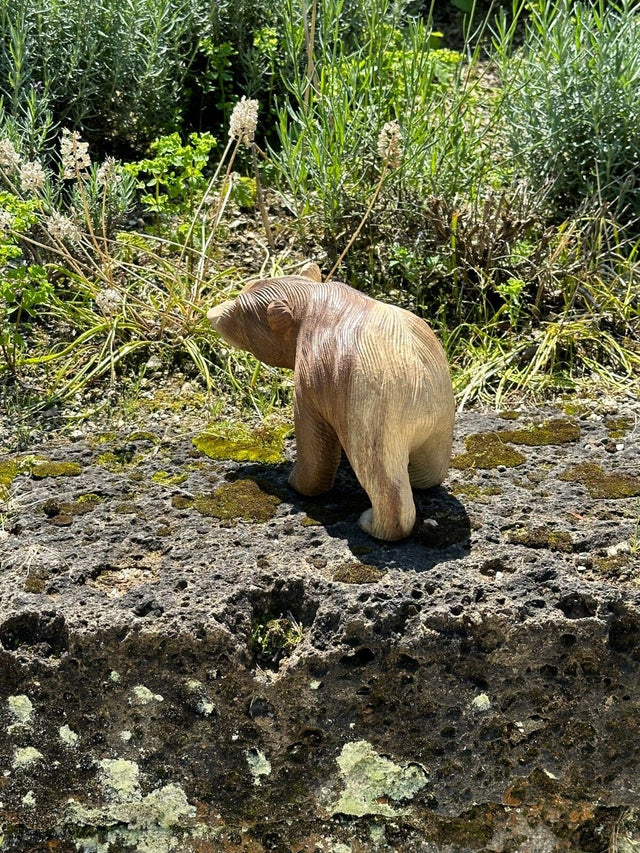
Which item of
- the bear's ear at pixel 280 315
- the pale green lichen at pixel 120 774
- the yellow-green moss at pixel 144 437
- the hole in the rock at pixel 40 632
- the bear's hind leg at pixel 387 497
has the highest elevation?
the bear's ear at pixel 280 315

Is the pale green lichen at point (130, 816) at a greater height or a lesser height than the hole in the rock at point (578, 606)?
lesser

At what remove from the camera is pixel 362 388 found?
2.41 metres

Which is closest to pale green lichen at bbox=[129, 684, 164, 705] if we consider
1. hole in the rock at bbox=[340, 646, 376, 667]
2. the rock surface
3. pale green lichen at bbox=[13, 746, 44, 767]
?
the rock surface

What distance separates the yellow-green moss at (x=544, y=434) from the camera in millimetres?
3037

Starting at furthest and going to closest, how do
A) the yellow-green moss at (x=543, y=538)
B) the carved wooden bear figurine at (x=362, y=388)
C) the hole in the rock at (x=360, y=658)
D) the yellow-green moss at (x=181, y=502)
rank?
the yellow-green moss at (x=181, y=502) < the yellow-green moss at (x=543, y=538) < the carved wooden bear figurine at (x=362, y=388) < the hole in the rock at (x=360, y=658)

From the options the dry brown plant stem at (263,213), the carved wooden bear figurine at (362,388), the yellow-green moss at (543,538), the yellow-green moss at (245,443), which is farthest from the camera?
the dry brown plant stem at (263,213)

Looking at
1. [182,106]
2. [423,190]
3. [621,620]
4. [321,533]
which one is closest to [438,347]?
[321,533]

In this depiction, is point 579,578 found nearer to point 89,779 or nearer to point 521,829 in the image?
point 521,829

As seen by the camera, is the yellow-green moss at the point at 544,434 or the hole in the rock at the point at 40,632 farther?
the yellow-green moss at the point at 544,434

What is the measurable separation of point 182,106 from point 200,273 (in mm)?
1454

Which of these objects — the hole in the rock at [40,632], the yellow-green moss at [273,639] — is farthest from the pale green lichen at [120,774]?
the yellow-green moss at [273,639]

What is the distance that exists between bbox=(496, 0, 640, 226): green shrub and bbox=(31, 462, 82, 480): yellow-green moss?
2330 millimetres

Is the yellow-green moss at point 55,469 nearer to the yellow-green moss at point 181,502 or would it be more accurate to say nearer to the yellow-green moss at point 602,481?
the yellow-green moss at point 181,502

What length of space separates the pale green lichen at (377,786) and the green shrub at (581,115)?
2.55m
